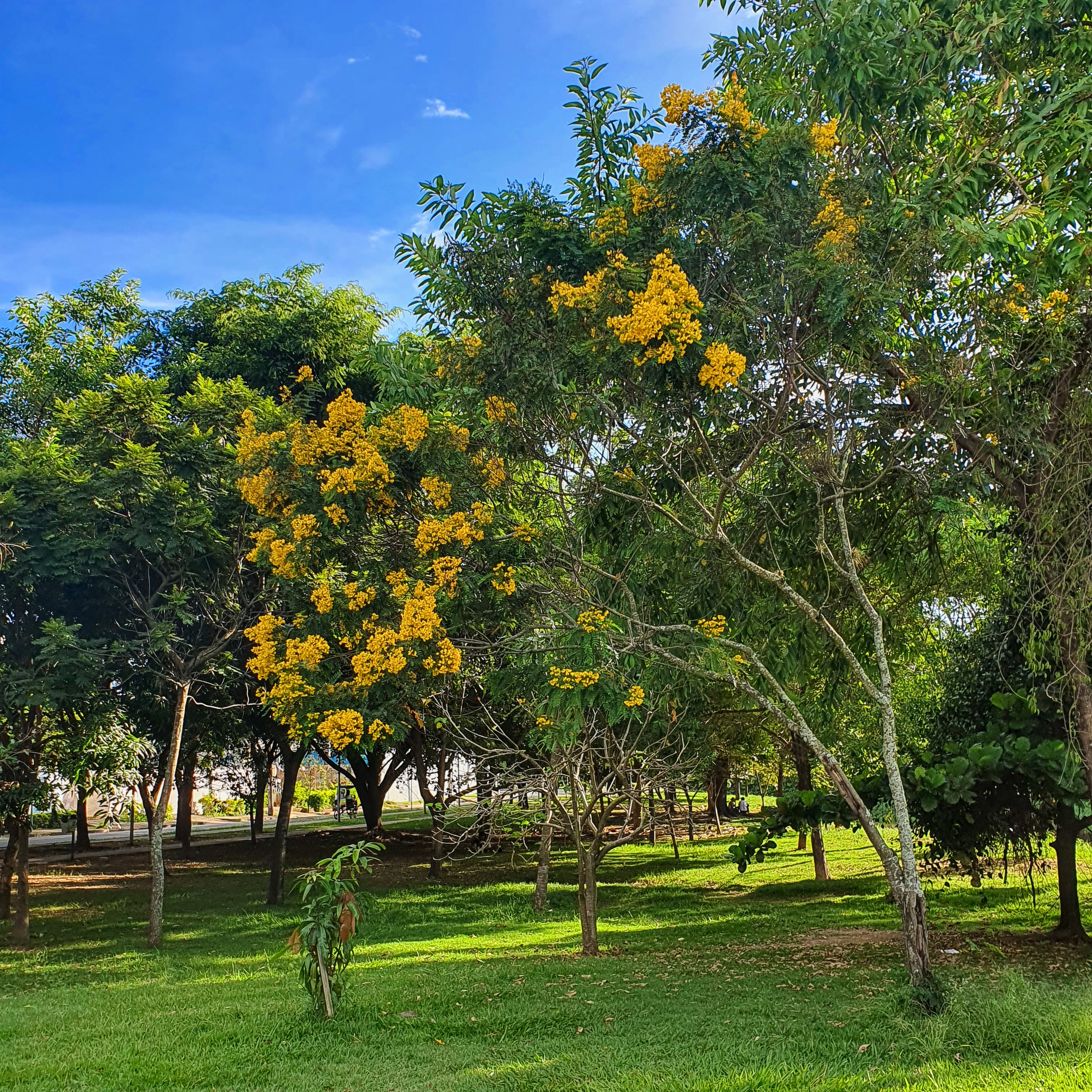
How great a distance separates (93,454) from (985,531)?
1026 cm

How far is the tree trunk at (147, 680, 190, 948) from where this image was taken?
12172 mm

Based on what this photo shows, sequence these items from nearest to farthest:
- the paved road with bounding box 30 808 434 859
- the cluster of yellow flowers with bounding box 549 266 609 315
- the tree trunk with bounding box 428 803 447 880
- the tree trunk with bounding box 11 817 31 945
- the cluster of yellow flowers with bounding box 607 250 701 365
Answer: the cluster of yellow flowers with bounding box 607 250 701 365
the cluster of yellow flowers with bounding box 549 266 609 315
the tree trunk with bounding box 428 803 447 880
the tree trunk with bounding box 11 817 31 945
the paved road with bounding box 30 808 434 859

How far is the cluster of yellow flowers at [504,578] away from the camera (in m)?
7.82

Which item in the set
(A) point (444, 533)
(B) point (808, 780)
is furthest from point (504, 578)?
(B) point (808, 780)

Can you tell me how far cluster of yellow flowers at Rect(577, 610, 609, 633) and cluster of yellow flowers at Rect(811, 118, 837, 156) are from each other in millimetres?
3716

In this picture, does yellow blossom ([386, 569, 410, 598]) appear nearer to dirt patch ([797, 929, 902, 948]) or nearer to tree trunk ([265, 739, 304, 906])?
dirt patch ([797, 929, 902, 948])

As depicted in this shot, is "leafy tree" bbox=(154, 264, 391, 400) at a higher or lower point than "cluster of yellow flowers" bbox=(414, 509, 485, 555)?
higher

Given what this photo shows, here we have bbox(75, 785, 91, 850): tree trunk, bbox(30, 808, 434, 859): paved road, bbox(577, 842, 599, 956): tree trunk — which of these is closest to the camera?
bbox(577, 842, 599, 956): tree trunk

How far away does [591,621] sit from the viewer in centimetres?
682

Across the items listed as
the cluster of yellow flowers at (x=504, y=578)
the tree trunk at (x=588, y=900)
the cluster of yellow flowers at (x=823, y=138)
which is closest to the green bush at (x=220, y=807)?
the tree trunk at (x=588, y=900)

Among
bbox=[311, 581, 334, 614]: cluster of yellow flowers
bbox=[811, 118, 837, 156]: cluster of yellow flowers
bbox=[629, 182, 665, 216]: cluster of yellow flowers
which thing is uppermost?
bbox=[811, 118, 837, 156]: cluster of yellow flowers

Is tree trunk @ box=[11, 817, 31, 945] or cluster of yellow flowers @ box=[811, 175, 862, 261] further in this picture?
tree trunk @ box=[11, 817, 31, 945]

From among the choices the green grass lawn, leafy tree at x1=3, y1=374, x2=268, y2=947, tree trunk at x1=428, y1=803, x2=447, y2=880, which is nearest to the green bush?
tree trunk at x1=428, y1=803, x2=447, y2=880

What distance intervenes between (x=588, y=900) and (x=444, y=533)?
548cm
